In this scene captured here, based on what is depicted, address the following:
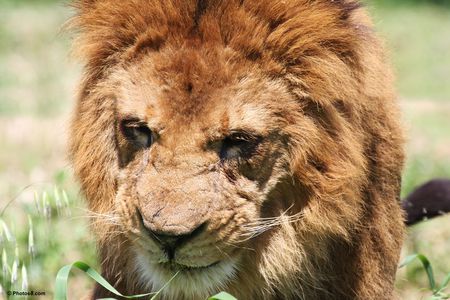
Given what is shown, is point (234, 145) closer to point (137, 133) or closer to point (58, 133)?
point (137, 133)

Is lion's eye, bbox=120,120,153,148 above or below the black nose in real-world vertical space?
above

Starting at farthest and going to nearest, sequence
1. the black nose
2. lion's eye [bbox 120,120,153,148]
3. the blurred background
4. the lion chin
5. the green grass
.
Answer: the green grass < the blurred background < lion's eye [bbox 120,120,153,148] < the lion chin < the black nose

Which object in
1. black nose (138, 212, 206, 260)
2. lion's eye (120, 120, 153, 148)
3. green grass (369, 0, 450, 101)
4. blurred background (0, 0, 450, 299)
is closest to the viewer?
black nose (138, 212, 206, 260)

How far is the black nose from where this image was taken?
3592mm

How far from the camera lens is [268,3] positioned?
3.99m

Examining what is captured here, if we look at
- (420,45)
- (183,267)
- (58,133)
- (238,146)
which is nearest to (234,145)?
(238,146)

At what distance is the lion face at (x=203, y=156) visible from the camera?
3723 mm

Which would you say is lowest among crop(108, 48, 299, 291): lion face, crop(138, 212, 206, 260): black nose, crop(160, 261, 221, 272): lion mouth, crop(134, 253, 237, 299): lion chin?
crop(134, 253, 237, 299): lion chin

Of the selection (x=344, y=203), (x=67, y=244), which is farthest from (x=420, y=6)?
(x=344, y=203)

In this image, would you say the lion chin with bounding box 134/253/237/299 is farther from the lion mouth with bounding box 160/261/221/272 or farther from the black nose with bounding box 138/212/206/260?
the black nose with bounding box 138/212/206/260

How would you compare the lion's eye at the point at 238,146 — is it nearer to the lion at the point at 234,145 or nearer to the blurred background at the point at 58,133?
the lion at the point at 234,145

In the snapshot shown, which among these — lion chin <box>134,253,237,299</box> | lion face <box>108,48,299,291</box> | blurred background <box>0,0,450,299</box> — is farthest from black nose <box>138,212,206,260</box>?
blurred background <box>0,0,450,299</box>

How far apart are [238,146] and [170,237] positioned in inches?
21.1

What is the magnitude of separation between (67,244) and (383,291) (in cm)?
249
